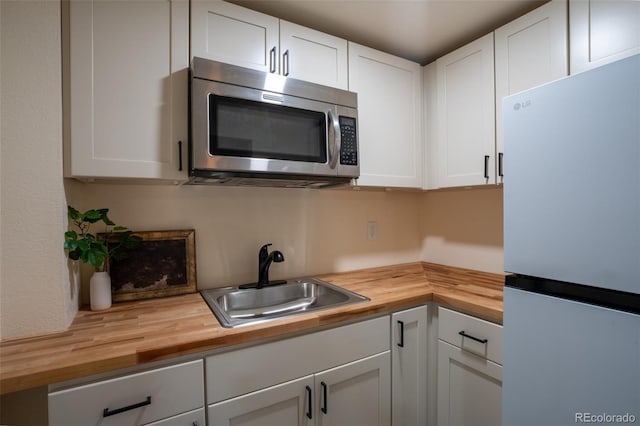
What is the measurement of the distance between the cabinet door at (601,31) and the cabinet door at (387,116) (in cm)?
75

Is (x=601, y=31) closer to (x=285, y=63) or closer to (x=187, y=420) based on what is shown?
(x=285, y=63)

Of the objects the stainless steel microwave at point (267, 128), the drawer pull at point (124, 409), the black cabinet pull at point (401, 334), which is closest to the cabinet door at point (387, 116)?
the stainless steel microwave at point (267, 128)

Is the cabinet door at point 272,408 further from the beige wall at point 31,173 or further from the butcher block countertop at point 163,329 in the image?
the beige wall at point 31,173

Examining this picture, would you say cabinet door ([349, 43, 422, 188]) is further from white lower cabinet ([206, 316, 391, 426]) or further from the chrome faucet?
white lower cabinet ([206, 316, 391, 426])

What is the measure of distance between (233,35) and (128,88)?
1.57 ft

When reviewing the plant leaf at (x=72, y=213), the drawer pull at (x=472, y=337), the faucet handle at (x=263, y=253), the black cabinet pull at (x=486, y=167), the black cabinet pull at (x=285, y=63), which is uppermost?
the black cabinet pull at (x=285, y=63)

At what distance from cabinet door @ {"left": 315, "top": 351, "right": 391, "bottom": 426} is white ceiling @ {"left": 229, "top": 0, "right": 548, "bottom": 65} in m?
1.57

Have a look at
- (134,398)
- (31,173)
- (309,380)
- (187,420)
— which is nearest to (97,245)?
(31,173)

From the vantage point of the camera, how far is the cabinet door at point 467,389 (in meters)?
1.22

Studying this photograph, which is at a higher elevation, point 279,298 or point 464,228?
point 464,228

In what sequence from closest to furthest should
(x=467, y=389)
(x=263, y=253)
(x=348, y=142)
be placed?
(x=467, y=389)
(x=348, y=142)
(x=263, y=253)

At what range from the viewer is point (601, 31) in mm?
1168

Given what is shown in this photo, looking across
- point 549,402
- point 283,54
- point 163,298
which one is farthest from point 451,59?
point 163,298

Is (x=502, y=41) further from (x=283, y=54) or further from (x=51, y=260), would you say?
(x=51, y=260)
